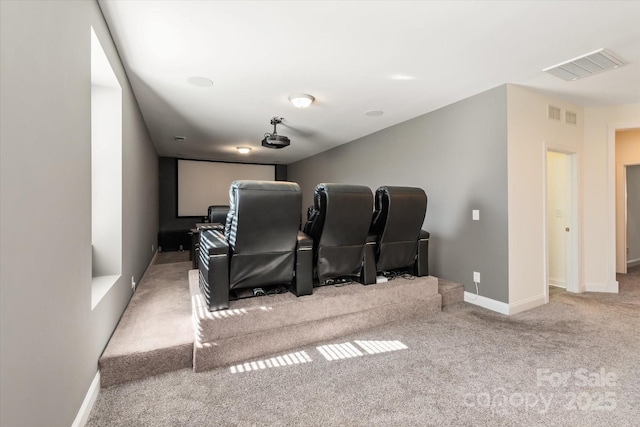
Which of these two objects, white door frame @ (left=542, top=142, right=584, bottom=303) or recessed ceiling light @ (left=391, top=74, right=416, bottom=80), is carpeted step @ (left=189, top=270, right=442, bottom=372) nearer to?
recessed ceiling light @ (left=391, top=74, right=416, bottom=80)

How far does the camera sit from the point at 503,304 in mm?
3402

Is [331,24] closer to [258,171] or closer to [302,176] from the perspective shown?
[302,176]

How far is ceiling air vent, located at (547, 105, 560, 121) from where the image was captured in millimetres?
3822

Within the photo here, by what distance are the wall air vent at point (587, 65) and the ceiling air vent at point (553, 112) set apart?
2.07 ft

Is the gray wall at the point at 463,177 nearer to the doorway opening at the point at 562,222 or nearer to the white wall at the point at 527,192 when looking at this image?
the white wall at the point at 527,192

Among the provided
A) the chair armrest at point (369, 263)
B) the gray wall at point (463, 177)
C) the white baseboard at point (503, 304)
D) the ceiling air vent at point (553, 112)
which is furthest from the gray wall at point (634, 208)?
the chair armrest at point (369, 263)

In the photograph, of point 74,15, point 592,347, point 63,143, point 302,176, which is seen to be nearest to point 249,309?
point 63,143

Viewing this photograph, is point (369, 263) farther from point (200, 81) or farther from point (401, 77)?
point (200, 81)

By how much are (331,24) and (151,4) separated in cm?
130

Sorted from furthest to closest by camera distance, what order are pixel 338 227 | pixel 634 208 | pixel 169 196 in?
1. pixel 169 196
2. pixel 634 208
3. pixel 338 227

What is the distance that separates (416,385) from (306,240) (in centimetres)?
139

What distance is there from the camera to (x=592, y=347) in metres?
2.53

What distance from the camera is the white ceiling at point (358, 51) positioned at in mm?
2156

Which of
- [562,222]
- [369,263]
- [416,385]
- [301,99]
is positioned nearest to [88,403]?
[416,385]
